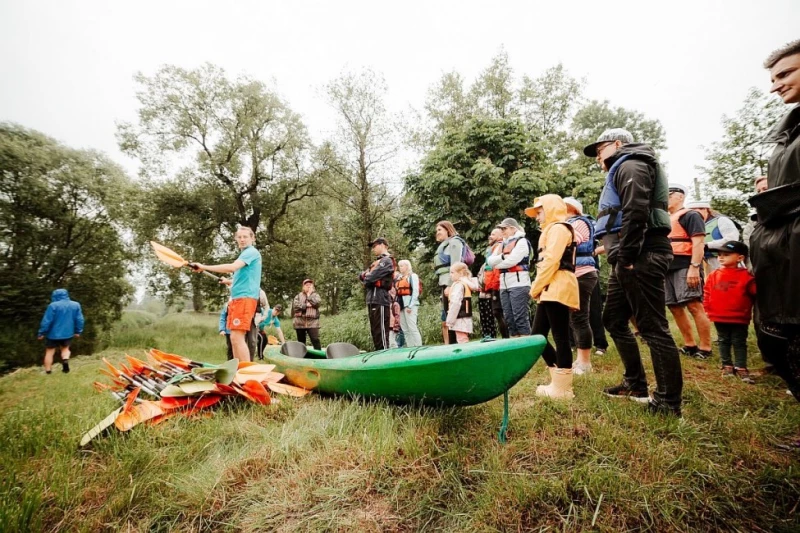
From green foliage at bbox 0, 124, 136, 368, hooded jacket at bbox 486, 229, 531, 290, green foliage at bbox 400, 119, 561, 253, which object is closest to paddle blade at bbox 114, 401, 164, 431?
hooded jacket at bbox 486, 229, 531, 290

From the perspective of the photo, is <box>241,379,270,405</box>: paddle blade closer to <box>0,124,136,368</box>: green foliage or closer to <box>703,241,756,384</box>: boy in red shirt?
<box>703,241,756,384</box>: boy in red shirt

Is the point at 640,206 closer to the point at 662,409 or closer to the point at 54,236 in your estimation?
the point at 662,409

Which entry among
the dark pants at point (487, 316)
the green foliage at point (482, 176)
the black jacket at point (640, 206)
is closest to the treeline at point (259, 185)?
the green foliage at point (482, 176)

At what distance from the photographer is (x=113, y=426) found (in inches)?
94.0

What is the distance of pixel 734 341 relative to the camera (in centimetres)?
322

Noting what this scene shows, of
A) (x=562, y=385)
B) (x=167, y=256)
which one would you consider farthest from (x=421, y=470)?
(x=167, y=256)

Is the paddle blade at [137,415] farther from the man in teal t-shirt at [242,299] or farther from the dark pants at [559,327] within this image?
the dark pants at [559,327]

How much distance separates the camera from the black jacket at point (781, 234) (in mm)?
1388

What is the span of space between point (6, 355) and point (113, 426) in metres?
10.9

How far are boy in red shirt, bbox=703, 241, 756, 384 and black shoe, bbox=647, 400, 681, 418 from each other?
61.4 inches

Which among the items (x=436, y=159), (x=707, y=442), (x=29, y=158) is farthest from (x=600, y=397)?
(x=29, y=158)

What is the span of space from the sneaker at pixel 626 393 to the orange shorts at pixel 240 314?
13.1ft

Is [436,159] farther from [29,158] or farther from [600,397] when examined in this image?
[29,158]

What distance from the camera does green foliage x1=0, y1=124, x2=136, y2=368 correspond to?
31.0 ft
